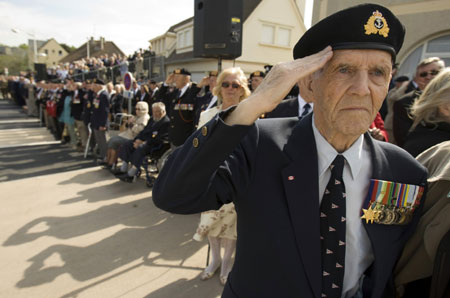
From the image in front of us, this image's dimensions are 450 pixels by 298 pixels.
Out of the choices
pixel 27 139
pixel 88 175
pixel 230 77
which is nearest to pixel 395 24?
pixel 230 77

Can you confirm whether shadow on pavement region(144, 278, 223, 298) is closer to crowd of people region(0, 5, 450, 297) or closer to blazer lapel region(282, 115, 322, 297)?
crowd of people region(0, 5, 450, 297)

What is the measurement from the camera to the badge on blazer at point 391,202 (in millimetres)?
1199

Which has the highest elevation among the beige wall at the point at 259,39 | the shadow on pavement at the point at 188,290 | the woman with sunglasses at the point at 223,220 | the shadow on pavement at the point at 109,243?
the beige wall at the point at 259,39

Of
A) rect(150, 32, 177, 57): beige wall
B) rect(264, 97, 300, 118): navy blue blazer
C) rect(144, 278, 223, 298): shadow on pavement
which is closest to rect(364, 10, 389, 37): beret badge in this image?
rect(264, 97, 300, 118): navy blue blazer

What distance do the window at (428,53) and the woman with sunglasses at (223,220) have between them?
28.8 feet

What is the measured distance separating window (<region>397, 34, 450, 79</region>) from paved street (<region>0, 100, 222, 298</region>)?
919cm

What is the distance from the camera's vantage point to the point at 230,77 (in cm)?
310

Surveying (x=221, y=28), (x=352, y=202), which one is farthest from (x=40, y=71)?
(x=352, y=202)

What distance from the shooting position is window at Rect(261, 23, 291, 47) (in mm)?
19875

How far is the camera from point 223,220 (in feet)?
9.83

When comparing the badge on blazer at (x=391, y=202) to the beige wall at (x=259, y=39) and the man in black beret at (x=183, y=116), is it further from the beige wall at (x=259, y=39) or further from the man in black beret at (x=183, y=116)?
the beige wall at (x=259, y=39)

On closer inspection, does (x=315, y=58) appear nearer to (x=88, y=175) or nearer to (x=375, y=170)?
(x=375, y=170)

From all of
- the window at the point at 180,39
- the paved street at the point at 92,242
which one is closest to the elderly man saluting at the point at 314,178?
the paved street at the point at 92,242

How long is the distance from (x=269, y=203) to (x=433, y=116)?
158 cm
